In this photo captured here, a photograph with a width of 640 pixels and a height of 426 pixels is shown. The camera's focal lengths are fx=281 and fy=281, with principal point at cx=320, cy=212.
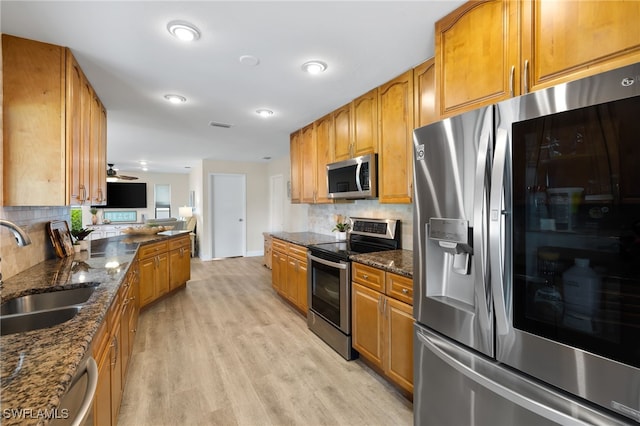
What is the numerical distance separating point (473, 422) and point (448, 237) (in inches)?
31.7

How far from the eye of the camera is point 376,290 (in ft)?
7.00

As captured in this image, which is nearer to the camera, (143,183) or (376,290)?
(376,290)

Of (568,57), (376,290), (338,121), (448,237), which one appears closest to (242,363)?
(376,290)

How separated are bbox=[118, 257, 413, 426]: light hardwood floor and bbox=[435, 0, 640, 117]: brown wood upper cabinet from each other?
2011 mm

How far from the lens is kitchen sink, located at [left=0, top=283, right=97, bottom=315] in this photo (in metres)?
1.49

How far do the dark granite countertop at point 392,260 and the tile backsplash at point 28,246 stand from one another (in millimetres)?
2340

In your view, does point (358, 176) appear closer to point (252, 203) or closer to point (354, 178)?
point (354, 178)

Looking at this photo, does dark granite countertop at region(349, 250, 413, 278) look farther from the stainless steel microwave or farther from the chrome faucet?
the chrome faucet

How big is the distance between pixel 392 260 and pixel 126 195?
9987mm

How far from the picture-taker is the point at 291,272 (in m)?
3.60

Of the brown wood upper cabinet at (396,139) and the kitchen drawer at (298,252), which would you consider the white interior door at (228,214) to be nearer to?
the kitchen drawer at (298,252)

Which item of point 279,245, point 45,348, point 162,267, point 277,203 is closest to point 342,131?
point 279,245

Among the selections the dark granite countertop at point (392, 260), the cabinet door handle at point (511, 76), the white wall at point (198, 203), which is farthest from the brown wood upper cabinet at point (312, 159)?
the white wall at point (198, 203)

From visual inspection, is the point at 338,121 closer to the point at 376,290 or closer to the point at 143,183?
the point at 376,290
